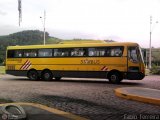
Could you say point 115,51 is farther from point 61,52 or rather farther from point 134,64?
point 61,52

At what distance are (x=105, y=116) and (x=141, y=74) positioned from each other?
13310mm

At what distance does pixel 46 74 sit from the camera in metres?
27.4

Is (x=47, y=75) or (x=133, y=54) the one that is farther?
(x=47, y=75)

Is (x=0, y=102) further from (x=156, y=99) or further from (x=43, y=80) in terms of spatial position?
(x=43, y=80)

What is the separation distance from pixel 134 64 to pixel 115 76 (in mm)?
1555

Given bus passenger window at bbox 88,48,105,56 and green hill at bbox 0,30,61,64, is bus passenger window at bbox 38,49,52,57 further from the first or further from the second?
green hill at bbox 0,30,61,64

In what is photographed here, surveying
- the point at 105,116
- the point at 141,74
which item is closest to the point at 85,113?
the point at 105,116

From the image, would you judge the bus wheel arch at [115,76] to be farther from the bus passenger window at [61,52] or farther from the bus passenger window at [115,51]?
the bus passenger window at [61,52]

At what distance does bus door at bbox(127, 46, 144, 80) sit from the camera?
76.7ft

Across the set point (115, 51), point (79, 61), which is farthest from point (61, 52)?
point (115, 51)

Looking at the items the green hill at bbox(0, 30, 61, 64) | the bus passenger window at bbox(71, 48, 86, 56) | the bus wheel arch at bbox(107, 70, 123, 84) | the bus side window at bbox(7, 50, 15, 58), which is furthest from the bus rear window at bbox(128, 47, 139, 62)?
the green hill at bbox(0, 30, 61, 64)

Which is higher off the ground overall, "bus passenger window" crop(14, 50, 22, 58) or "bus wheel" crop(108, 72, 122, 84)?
"bus passenger window" crop(14, 50, 22, 58)

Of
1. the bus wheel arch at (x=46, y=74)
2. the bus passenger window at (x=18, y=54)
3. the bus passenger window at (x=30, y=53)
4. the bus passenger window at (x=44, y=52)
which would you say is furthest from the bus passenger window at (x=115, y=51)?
the bus passenger window at (x=18, y=54)

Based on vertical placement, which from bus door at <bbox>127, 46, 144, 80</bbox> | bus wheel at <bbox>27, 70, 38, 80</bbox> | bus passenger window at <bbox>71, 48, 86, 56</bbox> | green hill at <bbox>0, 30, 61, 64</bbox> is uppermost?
green hill at <bbox>0, 30, 61, 64</bbox>
